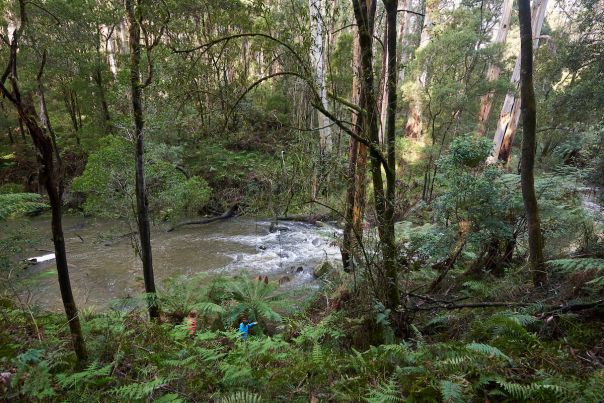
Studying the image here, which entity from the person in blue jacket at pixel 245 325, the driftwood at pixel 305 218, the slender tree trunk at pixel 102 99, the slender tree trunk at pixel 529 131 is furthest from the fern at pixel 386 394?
the slender tree trunk at pixel 102 99

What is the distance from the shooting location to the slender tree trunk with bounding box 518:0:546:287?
444cm

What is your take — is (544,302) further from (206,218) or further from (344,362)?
(206,218)

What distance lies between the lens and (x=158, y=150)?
12344mm

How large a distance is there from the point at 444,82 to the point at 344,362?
13.6 metres

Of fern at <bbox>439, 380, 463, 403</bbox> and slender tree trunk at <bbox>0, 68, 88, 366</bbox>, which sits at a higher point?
slender tree trunk at <bbox>0, 68, 88, 366</bbox>

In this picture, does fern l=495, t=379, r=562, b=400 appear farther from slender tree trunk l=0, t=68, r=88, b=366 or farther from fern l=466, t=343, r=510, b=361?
slender tree trunk l=0, t=68, r=88, b=366

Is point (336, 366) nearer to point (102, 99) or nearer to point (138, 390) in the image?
point (138, 390)

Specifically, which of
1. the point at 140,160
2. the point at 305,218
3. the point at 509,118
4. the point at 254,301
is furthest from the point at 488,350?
the point at 509,118

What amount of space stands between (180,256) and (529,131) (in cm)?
955

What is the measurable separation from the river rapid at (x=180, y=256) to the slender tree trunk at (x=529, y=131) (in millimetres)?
3473

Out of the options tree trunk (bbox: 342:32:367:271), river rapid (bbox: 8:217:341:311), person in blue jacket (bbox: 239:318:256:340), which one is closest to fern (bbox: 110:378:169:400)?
tree trunk (bbox: 342:32:367:271)

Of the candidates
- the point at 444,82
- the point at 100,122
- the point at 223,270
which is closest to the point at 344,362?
the point at 223,270

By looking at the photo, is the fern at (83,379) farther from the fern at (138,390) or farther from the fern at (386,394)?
the fern at (386,394)

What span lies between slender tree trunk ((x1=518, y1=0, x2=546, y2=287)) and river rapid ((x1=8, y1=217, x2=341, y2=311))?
3473 mm
